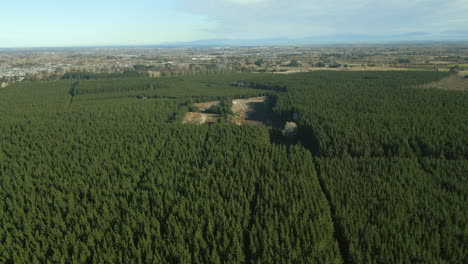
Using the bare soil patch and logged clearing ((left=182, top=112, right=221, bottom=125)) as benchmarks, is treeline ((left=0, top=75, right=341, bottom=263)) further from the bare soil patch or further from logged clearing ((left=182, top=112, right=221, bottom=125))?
the bare soil patch

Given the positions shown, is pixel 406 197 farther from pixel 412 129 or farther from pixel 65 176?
pixel 65 176

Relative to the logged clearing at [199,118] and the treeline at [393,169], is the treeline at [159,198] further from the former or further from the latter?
the logged clearing at [199,118]

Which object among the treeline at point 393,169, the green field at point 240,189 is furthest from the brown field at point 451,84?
the green field at point 240,189

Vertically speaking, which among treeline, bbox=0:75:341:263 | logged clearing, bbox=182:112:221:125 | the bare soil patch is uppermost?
the bare soil patch

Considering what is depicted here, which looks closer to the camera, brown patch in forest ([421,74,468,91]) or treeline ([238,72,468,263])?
treeline ([238,72,468,263])

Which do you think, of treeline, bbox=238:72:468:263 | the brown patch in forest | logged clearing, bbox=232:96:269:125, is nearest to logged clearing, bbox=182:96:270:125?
logged clearing, bbox=232:96:269:125

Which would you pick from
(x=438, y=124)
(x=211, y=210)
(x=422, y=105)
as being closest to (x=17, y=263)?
(x=211, y=210)

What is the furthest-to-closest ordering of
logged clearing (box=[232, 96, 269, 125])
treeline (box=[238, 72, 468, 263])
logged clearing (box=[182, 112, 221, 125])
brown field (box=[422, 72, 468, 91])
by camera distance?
brown field (box=[422, 72, 468, 91]) → logged clearing (box=[232, 96, 269, 125]) → logged clearing (box=[182, 112, 221, 125]) → treeline (box=[238, 72, 468, 263])
